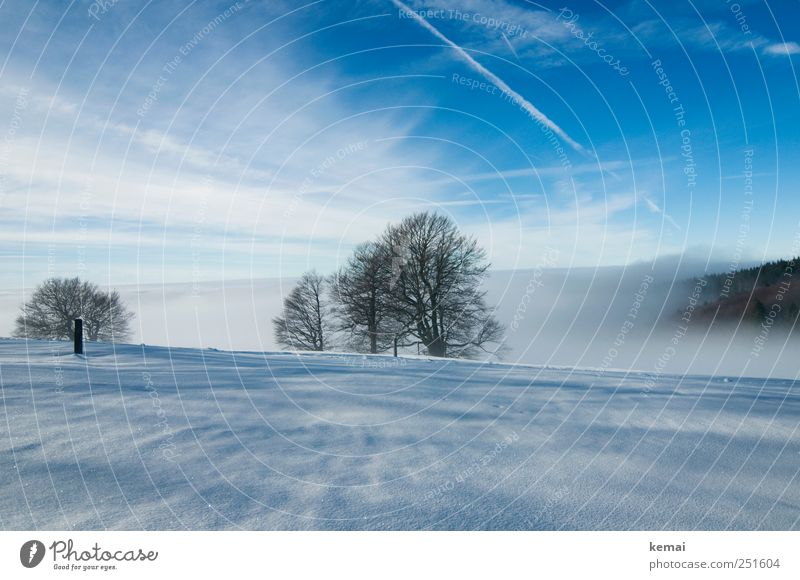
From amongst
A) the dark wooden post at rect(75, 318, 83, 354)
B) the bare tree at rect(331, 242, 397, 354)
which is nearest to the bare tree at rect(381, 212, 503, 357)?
the bare tree at rect(331, 242, 397, 354)

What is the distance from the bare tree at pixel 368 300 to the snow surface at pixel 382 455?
26.0 m

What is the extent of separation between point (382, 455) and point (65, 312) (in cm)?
5594

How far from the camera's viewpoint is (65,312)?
47.2 metres

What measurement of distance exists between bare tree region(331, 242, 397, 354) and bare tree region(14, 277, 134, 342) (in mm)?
26861

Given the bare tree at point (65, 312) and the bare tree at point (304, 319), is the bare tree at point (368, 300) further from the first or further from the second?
→ the bare tree at point (65, 312)

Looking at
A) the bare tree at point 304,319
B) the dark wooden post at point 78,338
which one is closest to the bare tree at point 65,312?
the bare tree at point 304,319

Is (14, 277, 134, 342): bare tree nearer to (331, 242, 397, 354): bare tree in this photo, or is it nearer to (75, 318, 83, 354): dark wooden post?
(331, 242, 397, 354): bare tree

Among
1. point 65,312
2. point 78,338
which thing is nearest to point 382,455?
point 78,338

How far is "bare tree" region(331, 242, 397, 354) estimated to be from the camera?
3209 cm

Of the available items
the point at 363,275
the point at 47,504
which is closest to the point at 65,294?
the point at 363,275

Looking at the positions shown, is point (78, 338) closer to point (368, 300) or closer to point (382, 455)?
point (382, 455)

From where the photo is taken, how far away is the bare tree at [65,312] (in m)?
45.7

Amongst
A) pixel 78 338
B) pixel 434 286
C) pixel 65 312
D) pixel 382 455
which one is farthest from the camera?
pixel 65 312

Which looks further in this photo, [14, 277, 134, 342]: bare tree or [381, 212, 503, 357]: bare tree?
[14, 277, 134, 342]: bare tree
